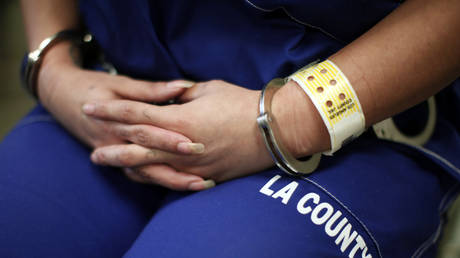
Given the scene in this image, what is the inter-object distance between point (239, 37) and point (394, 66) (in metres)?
0.26

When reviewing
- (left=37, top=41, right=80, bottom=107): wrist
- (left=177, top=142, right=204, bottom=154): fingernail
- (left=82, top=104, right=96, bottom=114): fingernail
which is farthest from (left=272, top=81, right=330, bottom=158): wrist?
(left=37, top=41, right=80, bottom=107): wrist

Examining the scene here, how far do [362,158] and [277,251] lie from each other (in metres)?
0.23

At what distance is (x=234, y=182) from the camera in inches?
23.2

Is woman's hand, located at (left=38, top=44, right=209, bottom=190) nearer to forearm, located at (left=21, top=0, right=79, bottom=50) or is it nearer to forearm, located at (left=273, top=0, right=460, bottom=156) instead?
forearm, located at (left=21, top=0, right=79, bottom=50)

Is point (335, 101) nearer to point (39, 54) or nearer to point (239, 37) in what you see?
point (239, 37)

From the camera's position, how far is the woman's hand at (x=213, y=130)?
0.57m

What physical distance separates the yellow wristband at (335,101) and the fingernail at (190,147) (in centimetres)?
19

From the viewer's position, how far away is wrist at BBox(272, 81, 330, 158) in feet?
1.77

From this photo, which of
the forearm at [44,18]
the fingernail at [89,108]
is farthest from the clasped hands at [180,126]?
the forearm at [44,18]

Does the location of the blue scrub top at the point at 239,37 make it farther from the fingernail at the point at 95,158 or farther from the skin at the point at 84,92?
the fingernail at the point at 95,158

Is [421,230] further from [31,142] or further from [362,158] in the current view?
[31,142]

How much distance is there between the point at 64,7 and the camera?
2.71 ft

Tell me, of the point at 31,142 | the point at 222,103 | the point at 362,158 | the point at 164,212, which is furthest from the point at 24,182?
the point at 362,158

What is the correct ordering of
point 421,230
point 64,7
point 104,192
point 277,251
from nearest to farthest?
point 277,251
point 421,230
point 104,192
point 64,7
